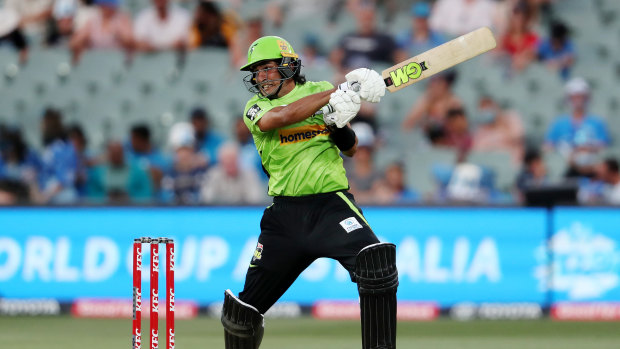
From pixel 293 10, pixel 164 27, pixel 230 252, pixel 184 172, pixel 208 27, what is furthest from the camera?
pixel 293 10

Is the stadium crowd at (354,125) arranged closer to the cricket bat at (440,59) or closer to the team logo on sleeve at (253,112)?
the cricket bat at (440,59)

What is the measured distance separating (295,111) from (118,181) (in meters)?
6.52

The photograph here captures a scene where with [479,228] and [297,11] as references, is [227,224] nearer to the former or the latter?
[479,228]

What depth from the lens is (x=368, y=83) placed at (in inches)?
213

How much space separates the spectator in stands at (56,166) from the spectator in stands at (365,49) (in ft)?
10.8

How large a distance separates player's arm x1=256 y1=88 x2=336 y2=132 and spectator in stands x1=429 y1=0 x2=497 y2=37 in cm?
808

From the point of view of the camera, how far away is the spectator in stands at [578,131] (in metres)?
12.1

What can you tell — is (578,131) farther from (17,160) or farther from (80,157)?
(17,160)

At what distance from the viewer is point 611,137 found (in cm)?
1276

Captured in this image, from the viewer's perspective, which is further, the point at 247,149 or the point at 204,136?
the point at 204,136

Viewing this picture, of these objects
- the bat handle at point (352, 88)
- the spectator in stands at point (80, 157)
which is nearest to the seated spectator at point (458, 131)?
the spectator in stands at point (80, 157)

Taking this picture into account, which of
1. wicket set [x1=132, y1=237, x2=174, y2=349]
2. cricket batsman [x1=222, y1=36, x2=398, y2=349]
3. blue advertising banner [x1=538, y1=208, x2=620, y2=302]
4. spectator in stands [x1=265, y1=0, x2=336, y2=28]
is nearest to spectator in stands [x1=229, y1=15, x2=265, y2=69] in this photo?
spectator in stands [x1=265, y1=0, x2=336, y2=28]

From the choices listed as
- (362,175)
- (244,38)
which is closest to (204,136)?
(244,38)

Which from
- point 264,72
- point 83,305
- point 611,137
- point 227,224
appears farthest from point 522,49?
point 264,72
